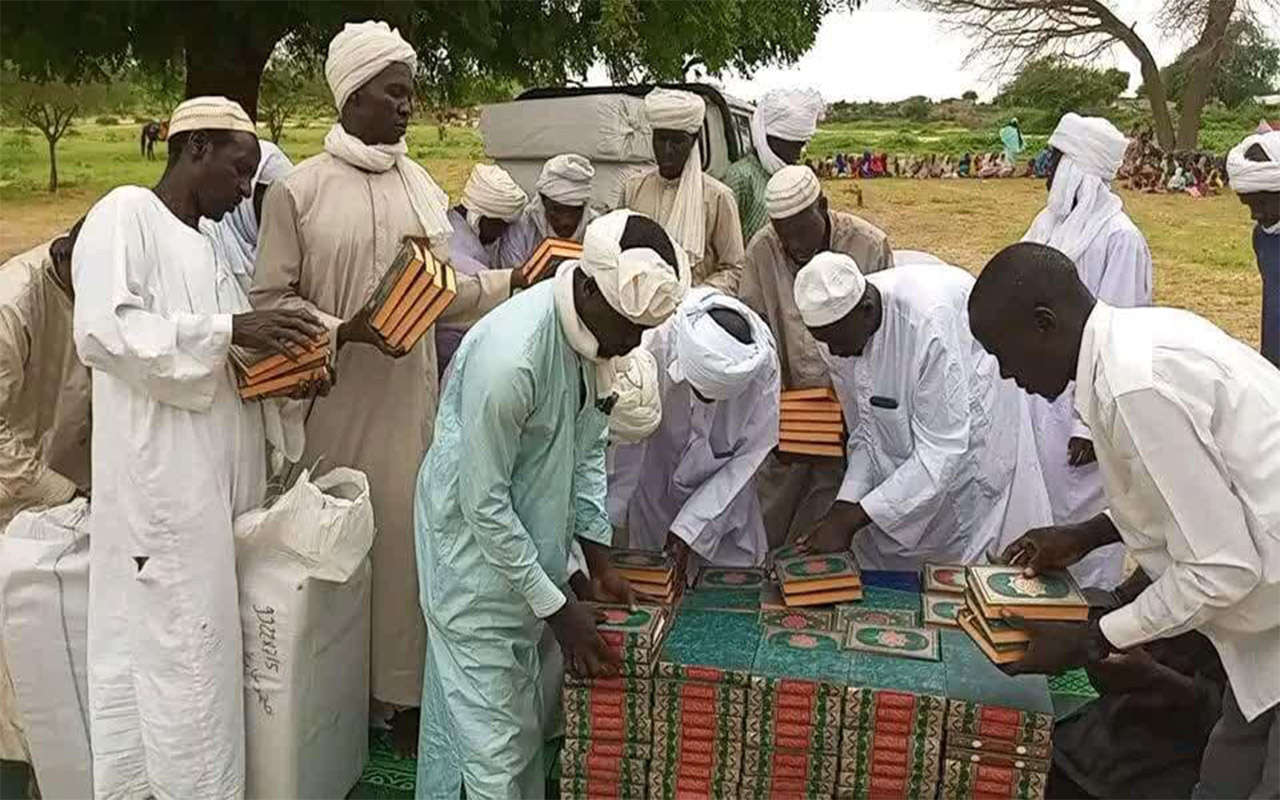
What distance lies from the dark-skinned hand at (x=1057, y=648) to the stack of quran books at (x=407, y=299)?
1652 mm

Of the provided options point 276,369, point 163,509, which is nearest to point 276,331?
point 276,369

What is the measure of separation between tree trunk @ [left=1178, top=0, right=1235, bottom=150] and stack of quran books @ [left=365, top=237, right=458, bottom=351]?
15.0 meters

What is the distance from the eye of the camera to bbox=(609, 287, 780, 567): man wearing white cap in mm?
3176

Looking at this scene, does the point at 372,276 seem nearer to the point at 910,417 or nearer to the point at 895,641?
the point at 910,417

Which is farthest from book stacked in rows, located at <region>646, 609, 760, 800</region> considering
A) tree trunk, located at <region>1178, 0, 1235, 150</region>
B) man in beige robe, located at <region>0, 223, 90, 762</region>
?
tree trunk, located at <region>1178, 0, 1235, 150</region>

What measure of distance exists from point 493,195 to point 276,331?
2318 mm

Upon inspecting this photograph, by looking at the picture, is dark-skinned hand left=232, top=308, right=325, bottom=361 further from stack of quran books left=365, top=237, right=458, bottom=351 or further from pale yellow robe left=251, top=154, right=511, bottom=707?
pale yellow robe left=251, top=154, right=511, bottom=707

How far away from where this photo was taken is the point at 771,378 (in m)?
3.38

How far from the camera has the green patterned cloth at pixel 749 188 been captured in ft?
18.7

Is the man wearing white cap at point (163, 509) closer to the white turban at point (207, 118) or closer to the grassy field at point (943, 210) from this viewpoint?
the white turban at point (207, 118)

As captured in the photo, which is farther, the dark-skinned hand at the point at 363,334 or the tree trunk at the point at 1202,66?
the tree trunk at the point at 1202,66

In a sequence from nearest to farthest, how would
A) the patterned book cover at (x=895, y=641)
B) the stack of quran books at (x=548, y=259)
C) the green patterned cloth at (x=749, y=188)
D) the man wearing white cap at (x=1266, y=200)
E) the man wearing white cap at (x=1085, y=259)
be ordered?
the patterned book cover at (x=895, y=641) < the stack of quran books at (x=548, y=259) < the man wearing white cap at (x=1085, y=259) < the man wearing white cap at (x=1266, y=200) < the green patterned cloth at (x=749, y=188)

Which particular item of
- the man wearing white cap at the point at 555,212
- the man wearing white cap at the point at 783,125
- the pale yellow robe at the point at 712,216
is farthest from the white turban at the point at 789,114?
the man wearing white cap at the point at 555,212

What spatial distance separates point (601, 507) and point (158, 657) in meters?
1.14
